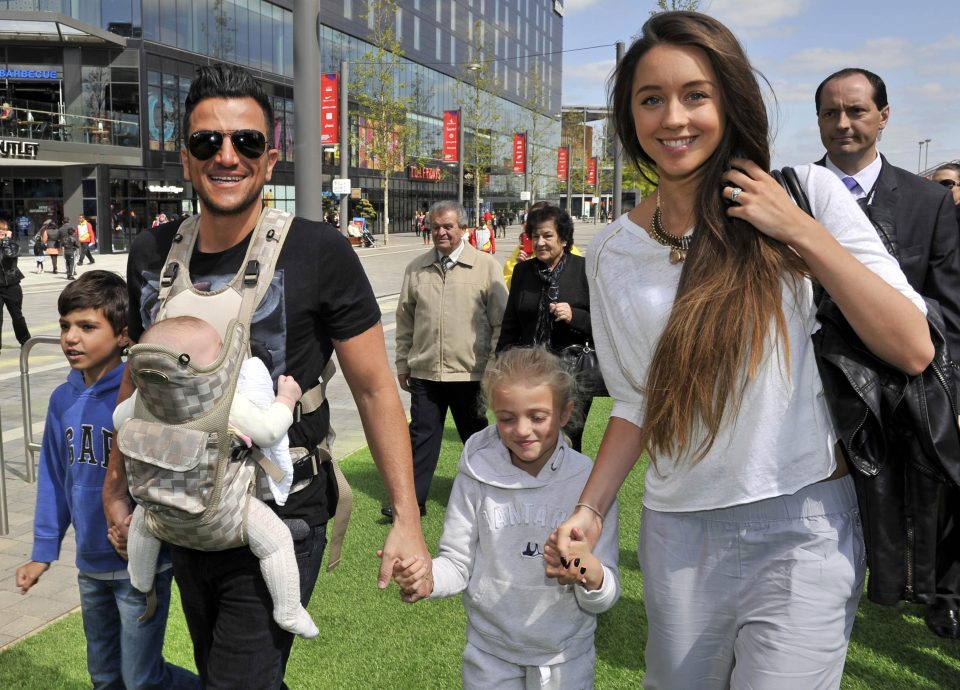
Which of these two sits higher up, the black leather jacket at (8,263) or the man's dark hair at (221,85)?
the man's dark hair at (221,85)

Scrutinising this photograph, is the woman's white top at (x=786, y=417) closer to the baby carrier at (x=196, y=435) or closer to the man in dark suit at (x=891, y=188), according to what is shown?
the baby carrier at (x=196, y=435)

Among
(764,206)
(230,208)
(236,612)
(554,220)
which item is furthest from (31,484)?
(764,206)

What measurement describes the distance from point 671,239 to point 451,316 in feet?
→ 12.4

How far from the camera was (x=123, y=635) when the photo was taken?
2.93m

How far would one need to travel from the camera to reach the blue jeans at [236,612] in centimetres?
230

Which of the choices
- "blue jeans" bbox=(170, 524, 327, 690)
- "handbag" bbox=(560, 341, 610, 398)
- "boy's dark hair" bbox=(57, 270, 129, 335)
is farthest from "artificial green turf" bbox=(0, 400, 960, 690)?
"boy's dark hair" bbox=(57, 270, 129, 335)

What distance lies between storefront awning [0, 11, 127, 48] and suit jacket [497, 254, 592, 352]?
32.1 meters

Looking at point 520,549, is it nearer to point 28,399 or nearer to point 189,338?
point 189,338

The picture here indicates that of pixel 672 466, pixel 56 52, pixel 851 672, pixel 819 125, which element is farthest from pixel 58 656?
pixel 56 52

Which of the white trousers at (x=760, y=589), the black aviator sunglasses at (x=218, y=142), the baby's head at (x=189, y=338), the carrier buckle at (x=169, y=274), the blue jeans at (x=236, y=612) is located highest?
the black aviator sunglasses at (x=218, y=142)

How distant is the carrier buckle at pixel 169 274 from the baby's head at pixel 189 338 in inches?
8.6

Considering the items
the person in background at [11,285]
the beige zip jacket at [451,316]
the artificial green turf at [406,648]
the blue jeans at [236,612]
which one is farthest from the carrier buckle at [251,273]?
the person in background at [11,285]

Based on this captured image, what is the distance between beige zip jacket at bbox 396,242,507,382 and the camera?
224 inches

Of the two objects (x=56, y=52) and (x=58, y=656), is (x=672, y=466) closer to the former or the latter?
(x=58, y=656)
